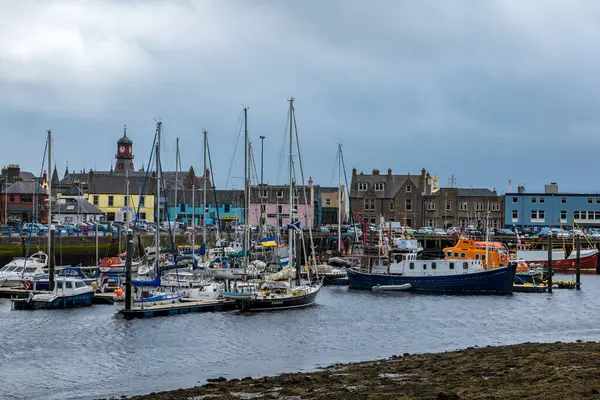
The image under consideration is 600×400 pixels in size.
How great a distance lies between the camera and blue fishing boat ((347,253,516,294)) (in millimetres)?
65562

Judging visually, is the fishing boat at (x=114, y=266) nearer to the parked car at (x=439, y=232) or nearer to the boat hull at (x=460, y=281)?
the boat hull at (x=460, y=281)

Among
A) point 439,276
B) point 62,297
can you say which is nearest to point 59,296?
point 62,297

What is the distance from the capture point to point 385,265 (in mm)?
70375

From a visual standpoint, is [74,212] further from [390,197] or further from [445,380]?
[445,380]

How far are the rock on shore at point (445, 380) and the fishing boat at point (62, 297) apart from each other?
24119mm

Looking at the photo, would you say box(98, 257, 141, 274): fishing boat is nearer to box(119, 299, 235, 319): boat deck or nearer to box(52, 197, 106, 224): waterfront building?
box(119, 299, 235, 319): boat deck

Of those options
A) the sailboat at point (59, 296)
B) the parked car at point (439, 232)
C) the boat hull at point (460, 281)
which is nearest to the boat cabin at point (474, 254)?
the boat hull at point (460, 281)

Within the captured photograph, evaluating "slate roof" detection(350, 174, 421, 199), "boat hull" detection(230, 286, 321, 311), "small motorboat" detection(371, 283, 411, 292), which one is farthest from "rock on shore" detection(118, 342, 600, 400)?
"slate roof" detection(350, 174, 421, 199)

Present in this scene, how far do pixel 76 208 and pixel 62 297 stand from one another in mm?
56275

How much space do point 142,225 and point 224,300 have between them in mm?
45880

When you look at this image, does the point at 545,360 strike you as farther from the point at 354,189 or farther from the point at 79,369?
the point at 354,189

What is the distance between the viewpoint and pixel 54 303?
52.0 meters

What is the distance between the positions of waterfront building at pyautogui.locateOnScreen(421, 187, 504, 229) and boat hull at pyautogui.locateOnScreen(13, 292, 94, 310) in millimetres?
70763

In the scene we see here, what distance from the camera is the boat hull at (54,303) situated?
5147 cm
